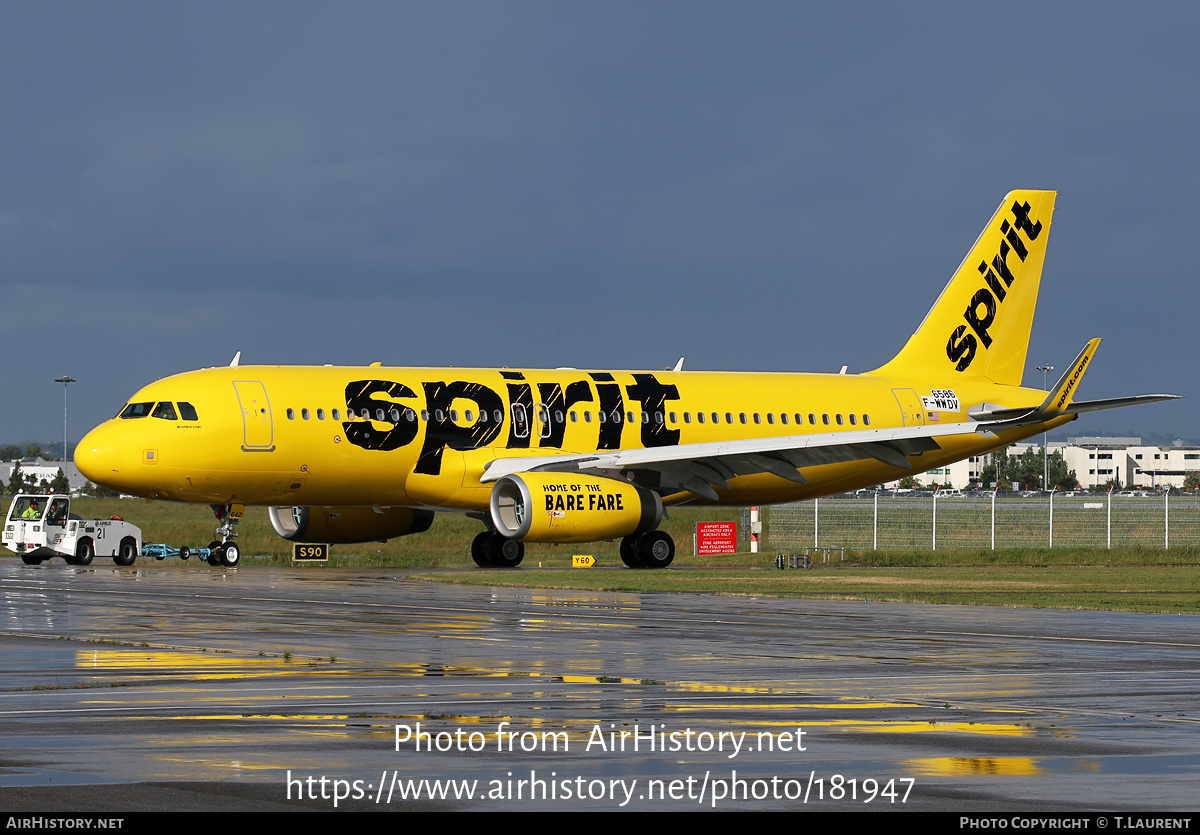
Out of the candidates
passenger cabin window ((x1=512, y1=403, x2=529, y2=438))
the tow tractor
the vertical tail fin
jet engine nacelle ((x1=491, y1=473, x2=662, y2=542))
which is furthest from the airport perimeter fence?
the tow tractor

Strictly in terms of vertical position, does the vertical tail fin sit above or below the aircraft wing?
above

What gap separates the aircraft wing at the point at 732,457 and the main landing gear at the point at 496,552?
2.21 meters

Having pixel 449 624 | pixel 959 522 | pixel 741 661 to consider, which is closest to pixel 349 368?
pixel 449 624

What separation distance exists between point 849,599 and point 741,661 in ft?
36.0

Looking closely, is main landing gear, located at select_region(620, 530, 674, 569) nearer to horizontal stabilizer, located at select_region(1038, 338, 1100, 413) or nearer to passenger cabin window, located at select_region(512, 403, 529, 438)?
passenger cabin window, located at select_region(512, 403, 529, 438)

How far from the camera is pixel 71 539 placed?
40688 mm

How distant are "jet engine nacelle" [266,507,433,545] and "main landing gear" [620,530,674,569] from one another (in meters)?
5.10

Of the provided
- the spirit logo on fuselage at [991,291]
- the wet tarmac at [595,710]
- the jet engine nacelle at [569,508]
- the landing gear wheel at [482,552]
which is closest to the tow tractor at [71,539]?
the landing gear wheel at [482,552]

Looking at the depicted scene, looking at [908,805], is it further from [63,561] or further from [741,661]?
[63,561]

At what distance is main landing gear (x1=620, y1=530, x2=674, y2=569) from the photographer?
39312mm

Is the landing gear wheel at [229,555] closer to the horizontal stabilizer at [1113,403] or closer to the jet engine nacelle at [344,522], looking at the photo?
the jet engine nacelle at [344,522]

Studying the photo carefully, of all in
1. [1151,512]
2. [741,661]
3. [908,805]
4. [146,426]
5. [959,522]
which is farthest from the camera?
[1151,512]

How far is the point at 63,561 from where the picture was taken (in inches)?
1719

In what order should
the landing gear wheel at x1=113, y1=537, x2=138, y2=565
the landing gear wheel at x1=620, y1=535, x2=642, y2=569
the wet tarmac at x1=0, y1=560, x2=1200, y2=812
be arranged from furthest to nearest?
the landing gear wheel at x1=113, y1=537, x2=138, y2=565 < the landing gear wheel at x1=620, y1=535, x2=642, y2=569 < the wet tarmac at x1=0, y1=560, x2=1200, y2=812
